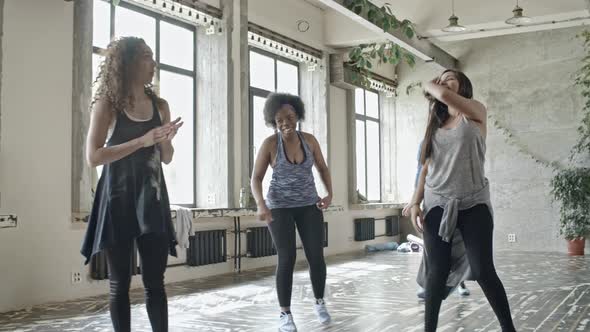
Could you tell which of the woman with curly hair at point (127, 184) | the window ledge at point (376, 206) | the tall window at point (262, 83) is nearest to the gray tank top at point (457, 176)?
the woman with curly hair at point (127, 184)

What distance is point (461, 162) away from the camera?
257 centimetres

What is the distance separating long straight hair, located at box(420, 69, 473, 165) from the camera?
2.68m

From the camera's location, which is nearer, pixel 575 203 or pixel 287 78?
pixel 575 203

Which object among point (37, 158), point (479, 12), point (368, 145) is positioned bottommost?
point (37, 158)

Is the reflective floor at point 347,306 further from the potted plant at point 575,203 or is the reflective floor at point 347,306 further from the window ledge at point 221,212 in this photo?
the potted plant at point 575,203

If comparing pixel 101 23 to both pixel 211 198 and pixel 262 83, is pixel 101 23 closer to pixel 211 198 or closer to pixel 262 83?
pixel 211 198

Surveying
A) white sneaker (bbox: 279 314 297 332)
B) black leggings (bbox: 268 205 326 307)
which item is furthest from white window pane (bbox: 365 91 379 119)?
white sneaker (bbox: 279 314 297 332)

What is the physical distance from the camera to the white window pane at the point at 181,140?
6527 mm

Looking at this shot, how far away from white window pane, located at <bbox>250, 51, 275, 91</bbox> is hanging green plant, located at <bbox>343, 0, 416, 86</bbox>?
114 cm

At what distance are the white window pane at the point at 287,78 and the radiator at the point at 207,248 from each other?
2.51 meters

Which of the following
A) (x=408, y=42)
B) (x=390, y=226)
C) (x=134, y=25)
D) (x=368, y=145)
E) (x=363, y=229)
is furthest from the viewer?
(x=368, y=145)

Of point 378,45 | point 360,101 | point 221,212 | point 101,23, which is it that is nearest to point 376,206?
point 360,101

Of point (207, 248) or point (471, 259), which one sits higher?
point (471, 259)

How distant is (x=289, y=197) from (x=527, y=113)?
7.15 metres
